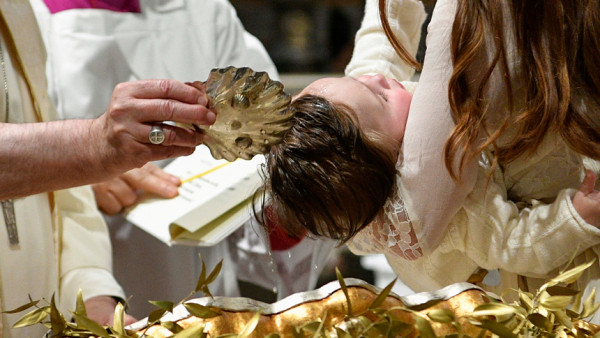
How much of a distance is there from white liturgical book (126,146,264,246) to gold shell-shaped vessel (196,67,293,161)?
0.38 metres

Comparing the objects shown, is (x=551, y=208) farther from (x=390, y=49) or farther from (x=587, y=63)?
(x=390, y=49)

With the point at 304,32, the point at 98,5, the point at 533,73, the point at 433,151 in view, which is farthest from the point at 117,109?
the point at 304,32

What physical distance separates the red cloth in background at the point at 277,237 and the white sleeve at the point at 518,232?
0.24 m

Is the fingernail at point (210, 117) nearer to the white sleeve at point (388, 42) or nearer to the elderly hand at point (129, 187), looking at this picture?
the white sleeve at point (388, 42)

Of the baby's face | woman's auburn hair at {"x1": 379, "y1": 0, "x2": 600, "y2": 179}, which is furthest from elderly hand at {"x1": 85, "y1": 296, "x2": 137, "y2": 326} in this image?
woman's auburn hair at {"x1": 379, "y1": 0, "x2": 600, "y2": 179}

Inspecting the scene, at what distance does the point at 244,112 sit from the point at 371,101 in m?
0.24

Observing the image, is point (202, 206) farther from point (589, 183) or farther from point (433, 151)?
point (589, 183)

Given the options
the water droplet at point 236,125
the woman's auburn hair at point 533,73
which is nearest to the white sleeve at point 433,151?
the woman's auburn hair at point 533,73

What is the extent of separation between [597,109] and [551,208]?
0.13m

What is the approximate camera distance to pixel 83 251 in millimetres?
1110

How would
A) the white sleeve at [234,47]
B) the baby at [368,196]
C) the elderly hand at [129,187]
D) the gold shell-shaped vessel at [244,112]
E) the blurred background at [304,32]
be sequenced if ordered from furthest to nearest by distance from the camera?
the blurred background at [304,32] → the white sleeve at [234,47] → the elderly hand at [129,187] → the baby at [368,196] → the gold shell-shaped vessel at [244,112]

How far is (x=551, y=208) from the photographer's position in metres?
0.74

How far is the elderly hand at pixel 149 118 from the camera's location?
63cm

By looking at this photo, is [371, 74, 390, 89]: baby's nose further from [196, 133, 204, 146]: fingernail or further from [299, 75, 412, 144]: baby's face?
[196, 133, 204, 146]: fingernail
